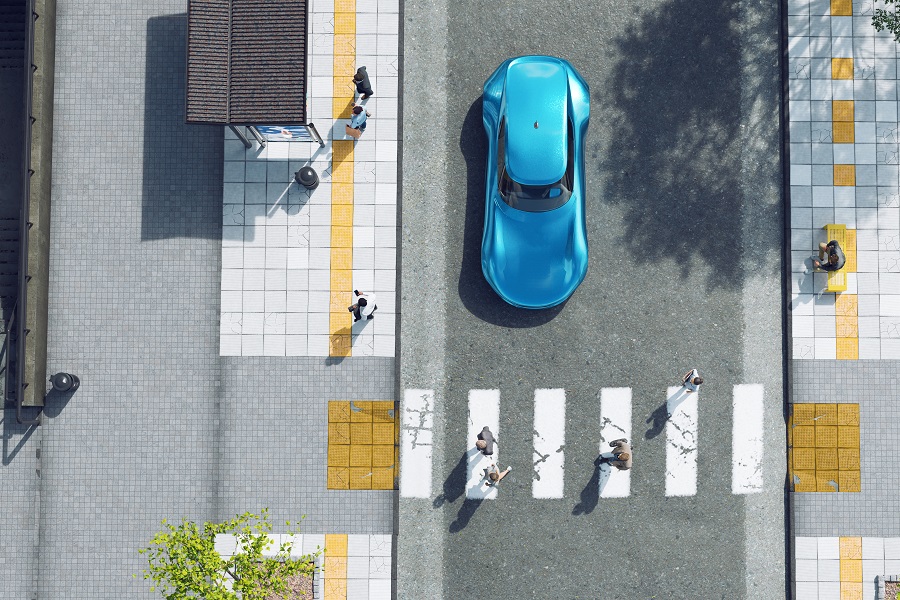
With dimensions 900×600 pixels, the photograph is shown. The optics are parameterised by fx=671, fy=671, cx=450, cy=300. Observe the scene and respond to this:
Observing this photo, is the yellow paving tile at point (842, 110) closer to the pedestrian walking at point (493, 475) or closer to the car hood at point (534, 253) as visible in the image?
the car hood at point (534, 253)

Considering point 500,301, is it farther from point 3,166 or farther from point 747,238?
point 3,166

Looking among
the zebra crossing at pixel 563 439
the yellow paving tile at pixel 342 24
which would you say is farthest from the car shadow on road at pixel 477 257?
the yellow paving tile at pixel 342 24

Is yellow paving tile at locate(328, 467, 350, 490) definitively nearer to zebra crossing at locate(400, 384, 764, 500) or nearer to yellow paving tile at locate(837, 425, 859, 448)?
zebra crossing at locate(400, 384, 764, 500)

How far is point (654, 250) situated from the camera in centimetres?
1356

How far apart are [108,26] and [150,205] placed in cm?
379

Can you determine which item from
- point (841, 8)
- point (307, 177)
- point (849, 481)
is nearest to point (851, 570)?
point (849, 481)

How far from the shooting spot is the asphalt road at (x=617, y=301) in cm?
1326

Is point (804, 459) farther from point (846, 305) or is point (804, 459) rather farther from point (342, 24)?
point (342, 24)

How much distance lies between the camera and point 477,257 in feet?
44.4

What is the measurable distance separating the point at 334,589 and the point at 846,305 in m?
11.6

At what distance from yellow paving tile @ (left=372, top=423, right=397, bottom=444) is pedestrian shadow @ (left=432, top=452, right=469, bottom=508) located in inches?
54.7

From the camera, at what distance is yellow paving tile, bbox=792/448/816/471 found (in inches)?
524

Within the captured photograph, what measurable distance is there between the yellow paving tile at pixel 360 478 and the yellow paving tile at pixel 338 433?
0.60 m

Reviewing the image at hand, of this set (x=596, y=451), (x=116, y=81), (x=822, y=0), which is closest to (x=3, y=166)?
(x=116, y=81)
